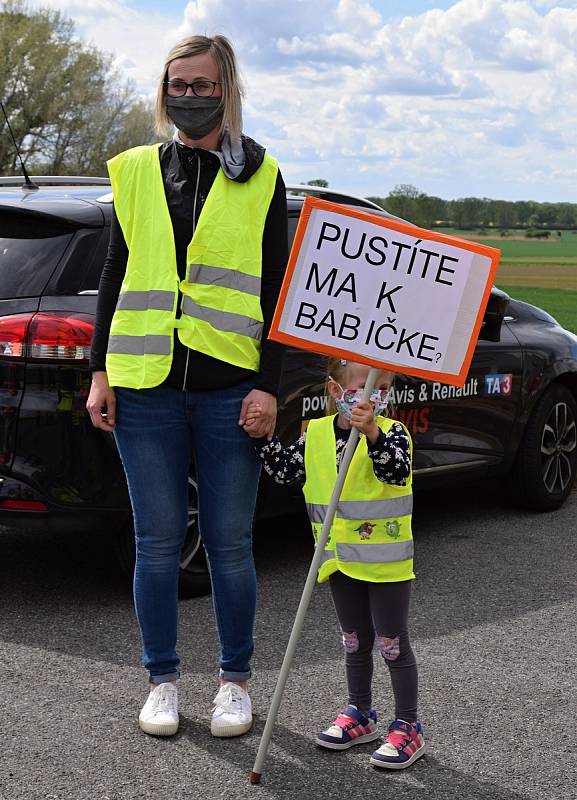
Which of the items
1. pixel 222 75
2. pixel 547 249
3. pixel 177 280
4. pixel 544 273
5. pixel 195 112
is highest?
pixel 222 75

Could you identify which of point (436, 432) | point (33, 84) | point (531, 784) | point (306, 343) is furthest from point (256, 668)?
point (33, 84)

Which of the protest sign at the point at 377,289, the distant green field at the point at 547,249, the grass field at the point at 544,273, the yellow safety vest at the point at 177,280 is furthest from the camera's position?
the distant green field at the point at 547,249

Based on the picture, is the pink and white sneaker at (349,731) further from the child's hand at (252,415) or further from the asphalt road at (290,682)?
the child's hand at (252,415)

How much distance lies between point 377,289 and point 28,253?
1935 millimetres

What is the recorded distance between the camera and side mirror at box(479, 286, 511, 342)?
6.49 metres

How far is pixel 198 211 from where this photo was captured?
3721mm

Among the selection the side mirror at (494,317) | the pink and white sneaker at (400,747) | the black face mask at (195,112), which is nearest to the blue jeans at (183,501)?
the pink and white sneaker at (400,747)

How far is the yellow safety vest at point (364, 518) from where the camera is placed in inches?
147

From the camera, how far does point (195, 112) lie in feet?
12.2

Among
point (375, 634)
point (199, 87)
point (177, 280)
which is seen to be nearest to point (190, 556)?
point (375, 634)

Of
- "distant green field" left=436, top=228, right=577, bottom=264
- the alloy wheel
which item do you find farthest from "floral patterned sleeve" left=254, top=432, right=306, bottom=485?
"distant green field" left=436, top=228, right=577, bottom=264

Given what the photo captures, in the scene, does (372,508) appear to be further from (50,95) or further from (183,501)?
(50,95)

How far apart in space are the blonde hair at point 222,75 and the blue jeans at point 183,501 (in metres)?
0.77

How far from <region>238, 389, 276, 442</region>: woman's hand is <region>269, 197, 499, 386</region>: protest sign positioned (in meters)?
0.30
